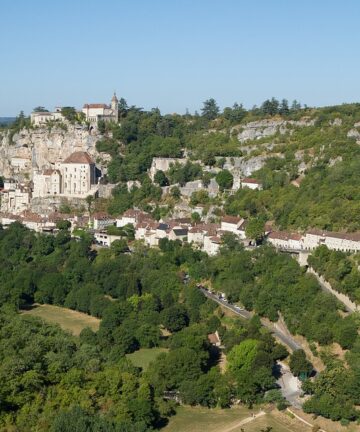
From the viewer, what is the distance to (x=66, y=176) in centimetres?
5903

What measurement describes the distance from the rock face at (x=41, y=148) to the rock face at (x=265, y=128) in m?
11.6

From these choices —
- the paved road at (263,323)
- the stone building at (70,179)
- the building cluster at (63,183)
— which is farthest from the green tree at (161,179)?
the paved road at (263,323)

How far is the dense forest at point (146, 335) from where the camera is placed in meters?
27.2

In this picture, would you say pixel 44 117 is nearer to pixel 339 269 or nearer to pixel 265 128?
pixel 265 128

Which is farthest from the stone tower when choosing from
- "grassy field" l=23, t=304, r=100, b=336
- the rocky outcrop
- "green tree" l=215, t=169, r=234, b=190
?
"grassy field" l=23, t=304, r=100, b=336

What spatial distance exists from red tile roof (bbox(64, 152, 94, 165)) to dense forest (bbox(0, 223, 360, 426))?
9716mm

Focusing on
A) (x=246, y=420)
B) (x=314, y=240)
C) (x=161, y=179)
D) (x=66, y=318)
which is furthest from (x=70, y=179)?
(x=246, y=420)

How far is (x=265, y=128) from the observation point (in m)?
59.2

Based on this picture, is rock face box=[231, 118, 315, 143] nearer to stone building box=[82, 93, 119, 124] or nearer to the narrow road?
stone building box=[82, 93, 119, 124]

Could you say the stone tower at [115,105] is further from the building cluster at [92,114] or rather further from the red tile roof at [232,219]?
the red tile roof at [232,219]

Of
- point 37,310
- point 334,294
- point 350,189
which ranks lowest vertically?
point 37,310

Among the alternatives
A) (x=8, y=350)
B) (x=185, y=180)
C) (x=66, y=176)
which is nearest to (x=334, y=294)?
(x=8, y=350)

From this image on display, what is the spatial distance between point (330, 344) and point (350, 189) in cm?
1258

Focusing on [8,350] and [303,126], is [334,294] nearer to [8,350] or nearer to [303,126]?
[8,350]
